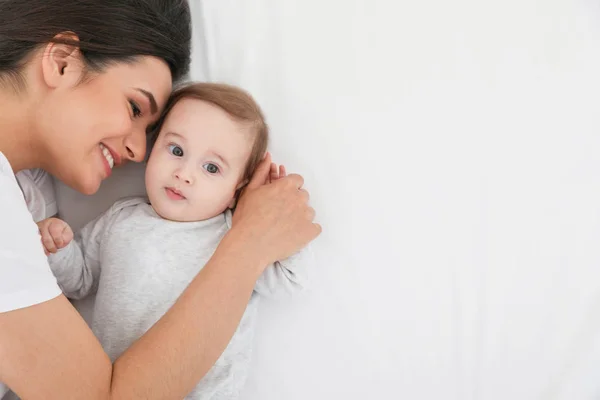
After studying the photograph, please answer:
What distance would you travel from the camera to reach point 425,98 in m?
1.34

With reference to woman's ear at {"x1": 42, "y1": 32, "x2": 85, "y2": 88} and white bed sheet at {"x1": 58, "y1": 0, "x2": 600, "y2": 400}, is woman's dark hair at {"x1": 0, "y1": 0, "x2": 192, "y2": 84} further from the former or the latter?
white bed sheet at {"x1": 58, "y1": 0, "x2": 600, "y2": 400}

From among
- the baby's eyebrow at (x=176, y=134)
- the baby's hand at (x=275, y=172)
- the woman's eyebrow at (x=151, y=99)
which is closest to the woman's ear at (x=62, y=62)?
the woman's eyebrow at (x=151, y=99)

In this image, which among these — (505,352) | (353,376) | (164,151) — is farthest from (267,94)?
(505,352)

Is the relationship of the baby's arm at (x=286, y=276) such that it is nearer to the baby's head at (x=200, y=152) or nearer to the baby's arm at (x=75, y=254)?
the baby's head at (x=200, y=152)

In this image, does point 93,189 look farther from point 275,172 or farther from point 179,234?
point 275,172

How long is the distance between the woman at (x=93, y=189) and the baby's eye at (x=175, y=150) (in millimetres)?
62

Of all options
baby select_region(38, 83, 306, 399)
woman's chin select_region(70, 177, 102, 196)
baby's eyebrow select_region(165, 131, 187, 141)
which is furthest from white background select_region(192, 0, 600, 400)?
woman's chin select_region(70, 177, 102, 196)

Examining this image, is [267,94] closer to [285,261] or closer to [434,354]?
[285,261]

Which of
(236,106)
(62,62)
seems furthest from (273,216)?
(62,62)

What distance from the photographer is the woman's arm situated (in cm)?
85

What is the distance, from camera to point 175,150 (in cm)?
123

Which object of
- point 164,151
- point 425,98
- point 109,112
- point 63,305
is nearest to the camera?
point 63,305

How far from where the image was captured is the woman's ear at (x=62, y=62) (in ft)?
3.31

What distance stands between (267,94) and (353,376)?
0.66 m
